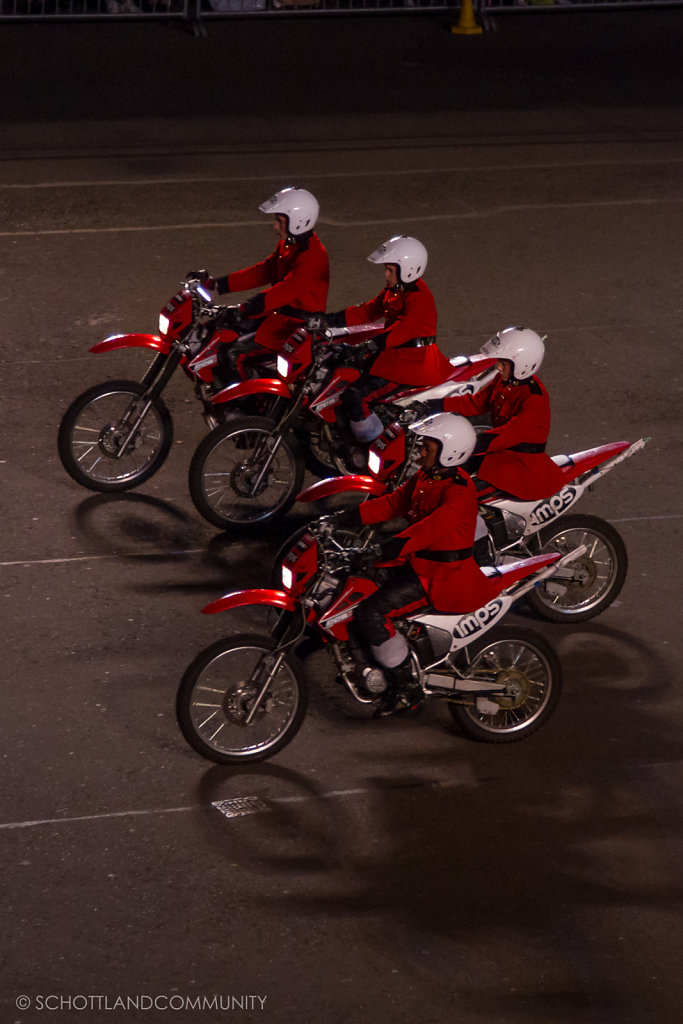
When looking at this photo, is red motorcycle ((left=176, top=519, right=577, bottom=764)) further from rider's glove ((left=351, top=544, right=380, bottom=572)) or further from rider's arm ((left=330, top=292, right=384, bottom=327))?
rider's arm ((left=330, top=292, right=384, bottom=327))

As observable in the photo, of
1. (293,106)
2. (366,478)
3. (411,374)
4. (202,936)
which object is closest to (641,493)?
(411,374)

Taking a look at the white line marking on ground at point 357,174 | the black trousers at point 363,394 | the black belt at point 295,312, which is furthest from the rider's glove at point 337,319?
the white line marking on ground at point 357,174

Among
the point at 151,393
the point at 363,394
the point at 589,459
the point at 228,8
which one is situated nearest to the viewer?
the point at 589,459

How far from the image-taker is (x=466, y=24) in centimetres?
2086

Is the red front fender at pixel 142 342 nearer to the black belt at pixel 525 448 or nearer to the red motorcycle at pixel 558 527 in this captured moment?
the red motorcycle at pixel 558 527

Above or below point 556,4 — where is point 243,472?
below

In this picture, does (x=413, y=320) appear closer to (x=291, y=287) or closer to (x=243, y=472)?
(x=291, y=287)

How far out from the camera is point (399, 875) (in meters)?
6.35

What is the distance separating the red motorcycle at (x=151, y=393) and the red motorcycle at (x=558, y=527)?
62.7 inches

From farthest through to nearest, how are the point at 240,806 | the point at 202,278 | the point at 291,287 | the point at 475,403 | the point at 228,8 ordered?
the point at 228,8 < the point at 291,287 < the point at 202,278 < the point at 475,403 < the point at 240,806

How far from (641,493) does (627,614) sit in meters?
1.68

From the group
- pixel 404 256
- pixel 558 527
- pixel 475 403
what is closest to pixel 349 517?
pixel 558 527

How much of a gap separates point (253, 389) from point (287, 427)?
1.09 ft

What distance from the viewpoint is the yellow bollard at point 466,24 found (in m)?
20.8
